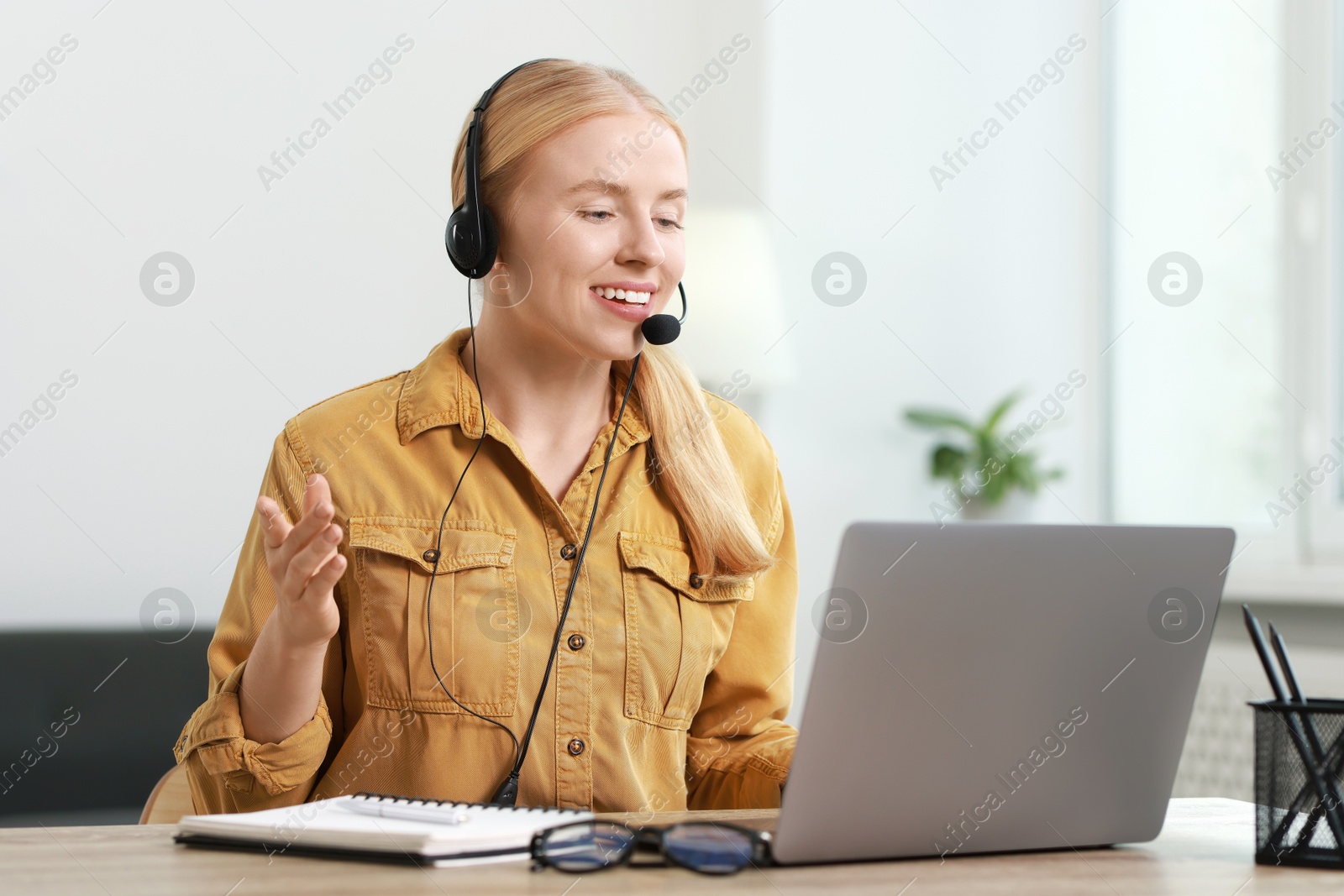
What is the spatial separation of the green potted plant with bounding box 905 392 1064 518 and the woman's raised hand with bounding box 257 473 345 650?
217 cm

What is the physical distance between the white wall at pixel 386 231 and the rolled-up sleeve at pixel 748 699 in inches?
51.7

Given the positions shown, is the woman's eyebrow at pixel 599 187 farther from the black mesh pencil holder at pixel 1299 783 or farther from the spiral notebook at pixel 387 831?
the black mesh pencil holder at pixel 1299 783

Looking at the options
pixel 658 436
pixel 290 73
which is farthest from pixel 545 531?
pixel 290 73

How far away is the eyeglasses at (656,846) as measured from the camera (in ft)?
2.44

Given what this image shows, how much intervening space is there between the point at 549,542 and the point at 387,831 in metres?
0.50

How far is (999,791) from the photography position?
79 centimetres

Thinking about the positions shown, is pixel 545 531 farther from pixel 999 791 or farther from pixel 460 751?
pixel 999 791

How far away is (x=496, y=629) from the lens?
1.20 m

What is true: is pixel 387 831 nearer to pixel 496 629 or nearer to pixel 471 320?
pixel 496 629

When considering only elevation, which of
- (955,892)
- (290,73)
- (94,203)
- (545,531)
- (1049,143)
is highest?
(1049,143)

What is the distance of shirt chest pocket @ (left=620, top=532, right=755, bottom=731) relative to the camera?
124 cm

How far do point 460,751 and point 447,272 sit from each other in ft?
5.18

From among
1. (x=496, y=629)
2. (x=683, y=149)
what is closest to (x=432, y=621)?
(x=496, y=629)

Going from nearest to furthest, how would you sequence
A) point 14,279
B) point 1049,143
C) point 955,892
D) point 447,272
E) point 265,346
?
point 955,892 → point 14,279 → point 265,346 → point 447,272 → point 1049,143
